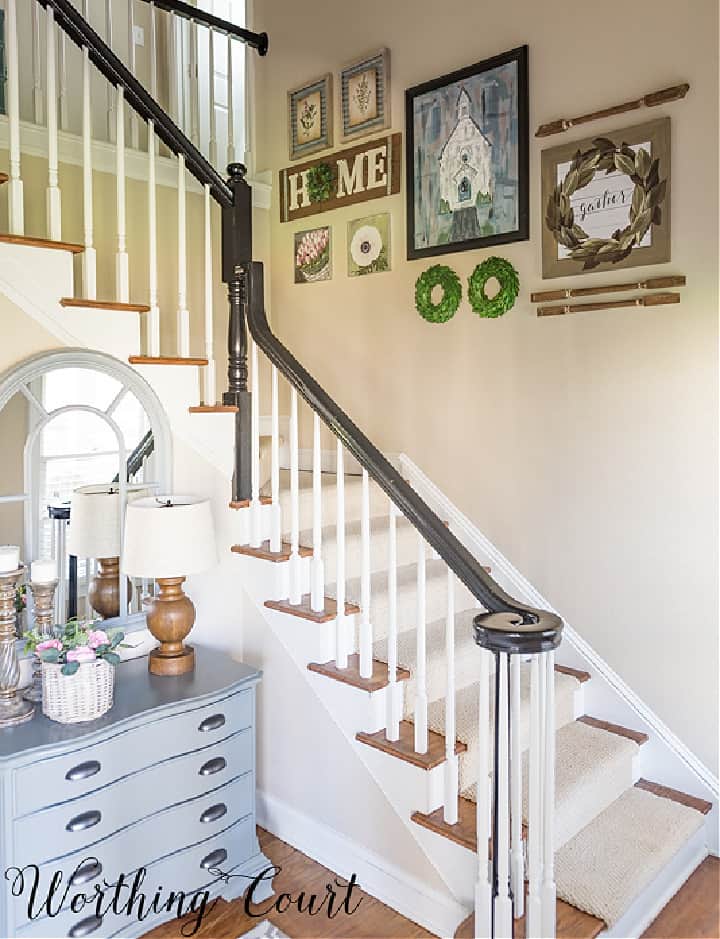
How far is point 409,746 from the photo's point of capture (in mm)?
2525

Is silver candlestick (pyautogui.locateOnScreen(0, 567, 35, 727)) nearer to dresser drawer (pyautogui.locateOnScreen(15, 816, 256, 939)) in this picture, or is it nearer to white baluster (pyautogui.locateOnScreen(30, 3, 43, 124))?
dresser drawer (pyautogui.locateOnScreen(15, 816, 256, 939))

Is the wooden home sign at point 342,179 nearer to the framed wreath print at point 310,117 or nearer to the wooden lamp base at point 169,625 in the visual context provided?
the framed wreath print at point 310,117

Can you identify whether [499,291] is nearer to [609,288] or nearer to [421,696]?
[609,288]

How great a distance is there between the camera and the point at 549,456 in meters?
3.24

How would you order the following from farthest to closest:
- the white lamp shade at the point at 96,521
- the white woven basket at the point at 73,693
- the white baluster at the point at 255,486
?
the white baluster at the point at 255,486 < the white lamp shade at the point at 96,521 < the white woven basket at the point at 73,693

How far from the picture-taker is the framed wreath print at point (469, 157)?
10.7 ft

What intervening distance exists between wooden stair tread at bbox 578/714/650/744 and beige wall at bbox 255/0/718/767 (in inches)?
5.3

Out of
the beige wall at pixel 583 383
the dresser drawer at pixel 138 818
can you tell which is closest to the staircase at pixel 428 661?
the beige wall at pixel 583 383

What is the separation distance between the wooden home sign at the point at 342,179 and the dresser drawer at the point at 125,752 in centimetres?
239

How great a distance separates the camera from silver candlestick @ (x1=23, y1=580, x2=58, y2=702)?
2.58 meters

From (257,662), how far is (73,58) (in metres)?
3.09

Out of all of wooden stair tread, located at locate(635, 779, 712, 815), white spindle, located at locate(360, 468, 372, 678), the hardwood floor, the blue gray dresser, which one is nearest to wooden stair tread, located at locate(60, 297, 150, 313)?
white spindle, located at locate(360, 468, 372, 678)

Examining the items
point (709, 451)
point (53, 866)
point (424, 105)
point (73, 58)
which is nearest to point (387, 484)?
point (709, 451)

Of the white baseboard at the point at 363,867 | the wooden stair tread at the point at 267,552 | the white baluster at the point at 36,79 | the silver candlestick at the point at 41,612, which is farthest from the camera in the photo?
the white baluster at the point at 36,79
